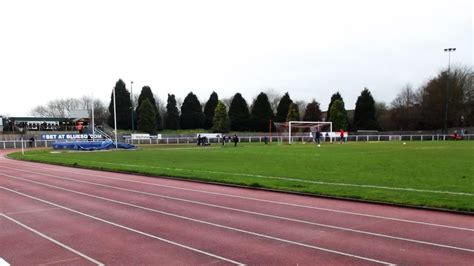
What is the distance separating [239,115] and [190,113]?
387 inches

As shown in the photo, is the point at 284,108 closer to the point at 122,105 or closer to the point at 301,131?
the point at 301,131

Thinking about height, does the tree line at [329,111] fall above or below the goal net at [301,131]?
above

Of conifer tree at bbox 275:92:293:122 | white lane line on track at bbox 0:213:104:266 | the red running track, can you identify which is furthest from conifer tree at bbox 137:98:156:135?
white lane line on track at bbox 0:213:104:266

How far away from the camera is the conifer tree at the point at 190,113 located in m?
86.4

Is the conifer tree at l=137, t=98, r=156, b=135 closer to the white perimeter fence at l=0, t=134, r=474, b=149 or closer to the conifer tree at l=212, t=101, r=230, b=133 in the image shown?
the conifer tree at l=212, t=101, r=230, b=133

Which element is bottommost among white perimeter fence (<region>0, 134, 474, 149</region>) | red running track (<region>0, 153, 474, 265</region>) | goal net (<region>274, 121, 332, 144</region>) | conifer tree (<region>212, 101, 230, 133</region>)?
red running track (<region>0, 153, 474, 265</region>)

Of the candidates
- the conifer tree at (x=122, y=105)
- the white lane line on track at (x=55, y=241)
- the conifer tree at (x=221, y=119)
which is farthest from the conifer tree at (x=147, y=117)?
the white lane line on track at (x=55, y=241)

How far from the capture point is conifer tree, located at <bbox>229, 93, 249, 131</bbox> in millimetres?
85512

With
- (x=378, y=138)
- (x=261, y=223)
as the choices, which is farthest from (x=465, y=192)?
(x=378, y=138)

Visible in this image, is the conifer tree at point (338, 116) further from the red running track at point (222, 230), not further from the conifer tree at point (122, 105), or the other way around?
the red running track at point (222, 230)

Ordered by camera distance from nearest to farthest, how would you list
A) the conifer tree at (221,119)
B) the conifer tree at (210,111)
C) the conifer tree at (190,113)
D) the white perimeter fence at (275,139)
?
the white perimeter fence at (275,139), the conifer tree at (221,119), the conifer tree at (190,113), the conifer tree at (210,111)

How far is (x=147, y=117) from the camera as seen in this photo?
76.4 m

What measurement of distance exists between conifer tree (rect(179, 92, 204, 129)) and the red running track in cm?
7290

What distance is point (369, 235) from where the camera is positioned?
8.00 meters
